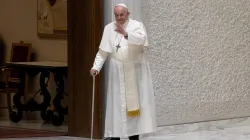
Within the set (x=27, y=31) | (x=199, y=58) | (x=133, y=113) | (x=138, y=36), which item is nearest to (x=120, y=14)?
(x=138, y=36)

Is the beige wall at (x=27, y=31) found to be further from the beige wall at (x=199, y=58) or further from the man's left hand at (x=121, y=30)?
the man's left hand at (x=121, y=30)

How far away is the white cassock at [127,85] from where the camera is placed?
22.1ft

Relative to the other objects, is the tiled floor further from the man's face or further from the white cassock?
the man's face

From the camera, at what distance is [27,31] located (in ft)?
37.5

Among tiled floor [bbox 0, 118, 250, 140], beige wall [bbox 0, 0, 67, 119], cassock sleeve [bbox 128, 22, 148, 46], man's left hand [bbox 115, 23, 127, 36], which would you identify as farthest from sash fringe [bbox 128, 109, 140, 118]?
beige wall [bbox 0, 0, 67, 119]

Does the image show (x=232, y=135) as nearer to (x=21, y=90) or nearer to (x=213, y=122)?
(x=213, y=122)

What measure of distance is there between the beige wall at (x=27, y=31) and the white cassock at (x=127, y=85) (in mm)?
4025

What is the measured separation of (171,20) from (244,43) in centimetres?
168

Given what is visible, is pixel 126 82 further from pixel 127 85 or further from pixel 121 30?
pixel 121 30

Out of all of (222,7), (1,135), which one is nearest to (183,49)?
(222,7)

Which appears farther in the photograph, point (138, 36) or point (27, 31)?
point (27, 31)

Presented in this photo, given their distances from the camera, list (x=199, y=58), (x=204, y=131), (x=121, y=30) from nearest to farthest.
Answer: (x=121, y=30) → (x=204, y=131) → (x=199, y=58)

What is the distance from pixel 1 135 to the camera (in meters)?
8.57

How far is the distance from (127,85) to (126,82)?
0.03m
